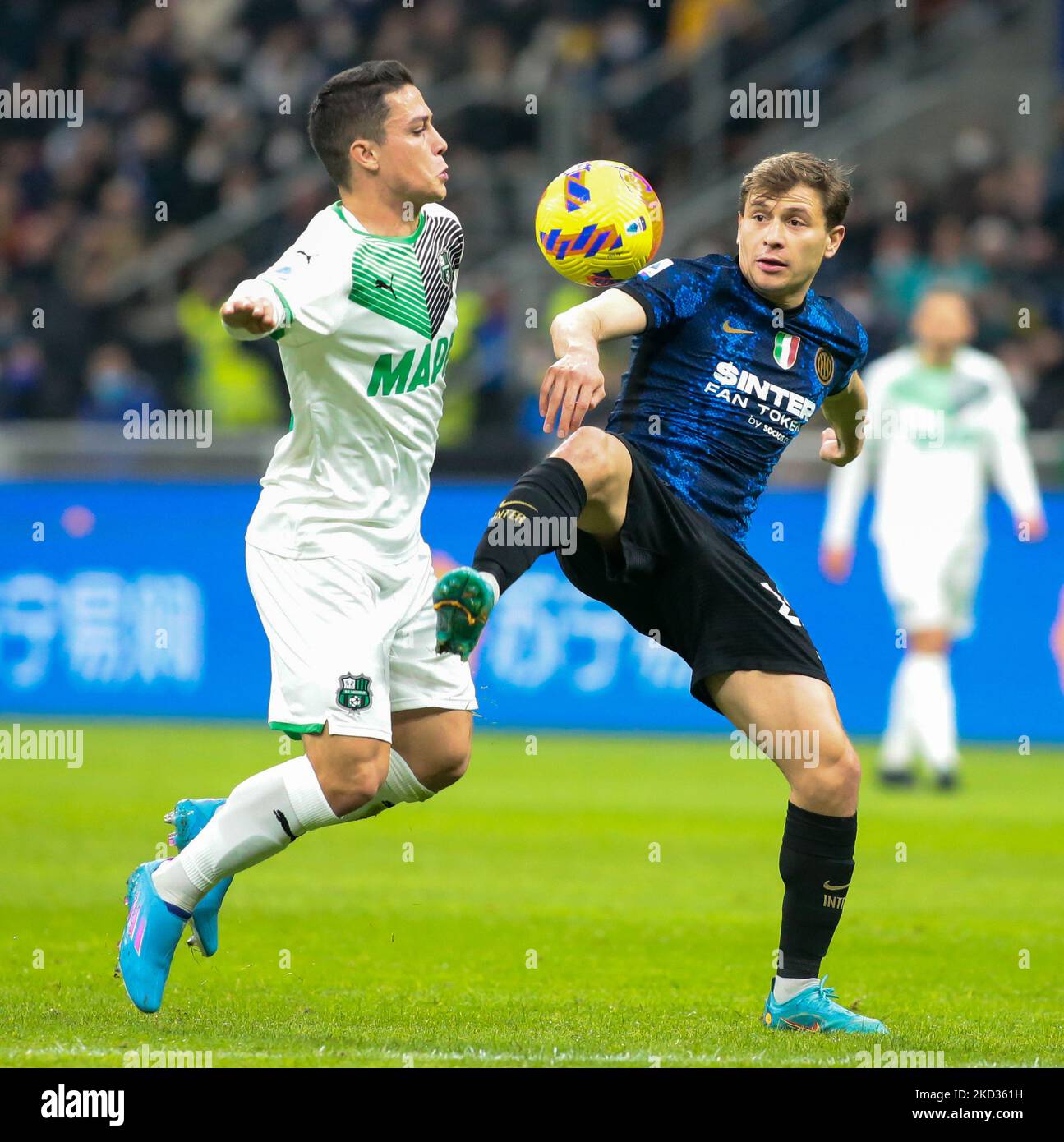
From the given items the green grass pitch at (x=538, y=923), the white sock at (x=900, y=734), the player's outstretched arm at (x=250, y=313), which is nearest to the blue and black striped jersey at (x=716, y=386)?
the player's outstretched arm at (x=250, y=313)

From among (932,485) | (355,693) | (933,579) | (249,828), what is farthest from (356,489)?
(932,485)

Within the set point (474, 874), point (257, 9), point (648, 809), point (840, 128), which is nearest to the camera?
point (474, 874)

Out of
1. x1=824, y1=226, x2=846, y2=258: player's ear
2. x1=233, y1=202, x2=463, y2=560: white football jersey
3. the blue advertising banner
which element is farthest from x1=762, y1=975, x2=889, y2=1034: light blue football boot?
the blue advertising banner

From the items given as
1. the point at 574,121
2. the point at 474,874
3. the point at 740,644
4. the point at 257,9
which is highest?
the point at 257,9

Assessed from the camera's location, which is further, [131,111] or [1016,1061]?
[131,111]

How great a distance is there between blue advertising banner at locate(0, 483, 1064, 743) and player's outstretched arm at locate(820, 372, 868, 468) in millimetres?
6604

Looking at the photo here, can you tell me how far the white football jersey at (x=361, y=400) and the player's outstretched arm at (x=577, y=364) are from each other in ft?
1.72

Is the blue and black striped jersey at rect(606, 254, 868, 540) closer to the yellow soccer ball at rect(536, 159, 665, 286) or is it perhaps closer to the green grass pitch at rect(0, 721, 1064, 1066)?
the yellow soccer ball at rect(536, 159, 665, 286)

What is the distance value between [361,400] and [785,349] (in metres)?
1.22

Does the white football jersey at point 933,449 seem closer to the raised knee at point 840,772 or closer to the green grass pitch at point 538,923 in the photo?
the green grass pitch at point 538,923

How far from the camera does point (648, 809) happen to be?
33.0 feet

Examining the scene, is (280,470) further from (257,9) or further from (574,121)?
(257,9)
